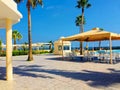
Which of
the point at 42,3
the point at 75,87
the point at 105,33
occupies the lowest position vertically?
the point at 75,87

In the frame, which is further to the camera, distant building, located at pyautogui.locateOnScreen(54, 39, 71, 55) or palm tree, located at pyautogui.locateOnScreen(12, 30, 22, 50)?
palm tree, located at pyautogui.locateOnScreen(12, 30, 22, 50)

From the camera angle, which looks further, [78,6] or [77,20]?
[77,20]

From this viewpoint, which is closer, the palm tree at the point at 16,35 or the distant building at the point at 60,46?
the distant building at the point at 60,46

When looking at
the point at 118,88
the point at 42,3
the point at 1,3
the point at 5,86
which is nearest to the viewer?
the point at 1,3

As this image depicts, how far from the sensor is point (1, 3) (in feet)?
25.2

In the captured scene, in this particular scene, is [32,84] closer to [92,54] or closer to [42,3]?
[92,54]

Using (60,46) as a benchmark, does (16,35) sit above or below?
above

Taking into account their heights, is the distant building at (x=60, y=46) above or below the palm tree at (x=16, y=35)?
below

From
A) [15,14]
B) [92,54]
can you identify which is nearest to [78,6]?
[92,54]

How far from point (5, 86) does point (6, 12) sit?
3.00 m

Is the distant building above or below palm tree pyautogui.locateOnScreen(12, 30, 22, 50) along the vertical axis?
below

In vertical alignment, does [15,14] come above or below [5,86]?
above

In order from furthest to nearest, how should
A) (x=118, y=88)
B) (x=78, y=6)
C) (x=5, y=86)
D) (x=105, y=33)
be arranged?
(x=78, y=6) → (x=105, y=33) → (x=5, y=86) → (x=118, y=88)

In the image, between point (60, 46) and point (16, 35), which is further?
point (16, 35)
